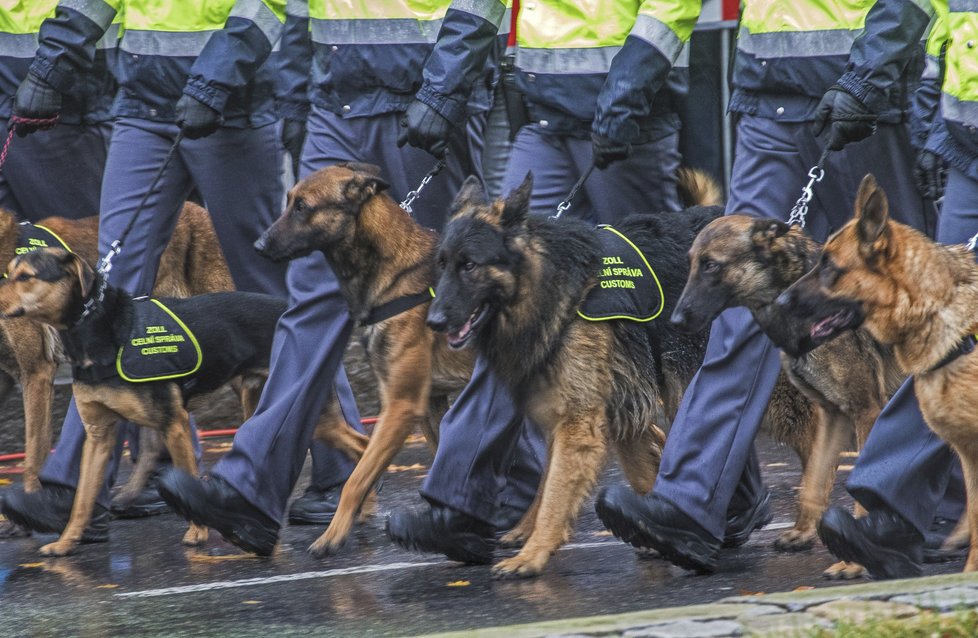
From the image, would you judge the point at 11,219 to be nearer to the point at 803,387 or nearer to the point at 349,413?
the point at 349,413

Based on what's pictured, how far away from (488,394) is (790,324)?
1.26 meters

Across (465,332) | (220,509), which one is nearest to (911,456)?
(465,332)

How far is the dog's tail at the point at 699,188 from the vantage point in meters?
6.56

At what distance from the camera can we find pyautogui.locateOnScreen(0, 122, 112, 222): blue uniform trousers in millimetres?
7996

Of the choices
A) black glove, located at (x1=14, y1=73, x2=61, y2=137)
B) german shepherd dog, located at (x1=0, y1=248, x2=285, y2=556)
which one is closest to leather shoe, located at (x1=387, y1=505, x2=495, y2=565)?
german shepherd dog, located at (x1=0, y1=248, x2=285, y2=556)

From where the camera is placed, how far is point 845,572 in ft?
17.4

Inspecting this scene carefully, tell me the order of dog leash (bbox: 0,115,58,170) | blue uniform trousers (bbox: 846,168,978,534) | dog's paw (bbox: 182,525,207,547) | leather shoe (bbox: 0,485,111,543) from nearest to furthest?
blue uniform trousers (bbox: 846,168,978,534) < dog's paw (bbox: 182,525,207,547) < leather shoe (bbox: 0,485,111,543) < dog leash (bbox: 0,115,58,170)

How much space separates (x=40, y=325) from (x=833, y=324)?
3879mm

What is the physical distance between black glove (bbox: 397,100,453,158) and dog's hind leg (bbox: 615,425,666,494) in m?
1.33

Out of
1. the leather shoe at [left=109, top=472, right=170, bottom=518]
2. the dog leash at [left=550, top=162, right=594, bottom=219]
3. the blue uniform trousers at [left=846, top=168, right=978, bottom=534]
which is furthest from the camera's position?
the leather shoe at [left=109, top=472, right=170, bottom=518]

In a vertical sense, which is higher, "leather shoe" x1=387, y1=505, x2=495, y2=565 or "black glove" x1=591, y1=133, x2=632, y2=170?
"black glove" x1=591, y1=133, x2=632, y2=170

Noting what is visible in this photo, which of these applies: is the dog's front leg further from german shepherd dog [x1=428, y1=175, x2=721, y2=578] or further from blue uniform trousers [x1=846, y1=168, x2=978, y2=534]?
blue uniform trousers [x1=846, y1=168, x2=978, y2=534]

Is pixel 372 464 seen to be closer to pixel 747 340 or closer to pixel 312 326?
pixel 312 326

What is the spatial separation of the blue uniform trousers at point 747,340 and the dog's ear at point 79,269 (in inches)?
97.0
